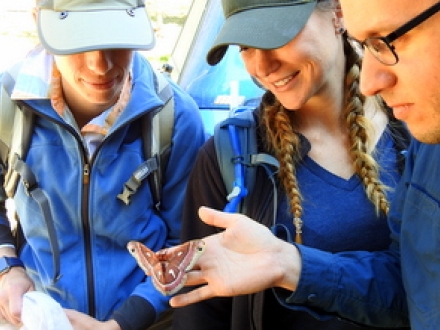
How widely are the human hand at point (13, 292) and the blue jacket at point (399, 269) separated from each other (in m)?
1.27

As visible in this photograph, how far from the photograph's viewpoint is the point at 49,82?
225 cm

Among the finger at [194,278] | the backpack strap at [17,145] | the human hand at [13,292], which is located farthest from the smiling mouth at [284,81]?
the human hand at [13,292]

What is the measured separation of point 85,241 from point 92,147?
43 centimetres

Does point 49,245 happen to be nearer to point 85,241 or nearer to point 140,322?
point 85,241

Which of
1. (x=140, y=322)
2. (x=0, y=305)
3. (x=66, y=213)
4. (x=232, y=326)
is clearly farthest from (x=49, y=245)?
(x=232, y=326)

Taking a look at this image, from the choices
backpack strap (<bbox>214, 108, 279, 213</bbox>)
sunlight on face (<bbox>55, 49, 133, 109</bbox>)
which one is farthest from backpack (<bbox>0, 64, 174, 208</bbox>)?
backpack strap (<bbox>214, 108, 279, 213</bbox>)

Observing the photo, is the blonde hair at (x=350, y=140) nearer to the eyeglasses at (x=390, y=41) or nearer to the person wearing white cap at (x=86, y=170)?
the person wearing white cap at (x=86, y=170)

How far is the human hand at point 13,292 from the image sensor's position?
2.18m

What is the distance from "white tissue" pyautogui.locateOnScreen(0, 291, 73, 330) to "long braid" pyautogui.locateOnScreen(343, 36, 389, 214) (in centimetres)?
136

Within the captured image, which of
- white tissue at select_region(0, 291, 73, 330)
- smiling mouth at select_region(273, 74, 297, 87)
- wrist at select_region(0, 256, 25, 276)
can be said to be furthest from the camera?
wrist at select_region(0, 256, 25, 276)

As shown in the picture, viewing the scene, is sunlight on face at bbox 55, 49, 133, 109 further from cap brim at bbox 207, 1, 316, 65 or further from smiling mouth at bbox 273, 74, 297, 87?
smiling mouth at bbox 273, 74, 297, 87

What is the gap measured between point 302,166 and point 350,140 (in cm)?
26

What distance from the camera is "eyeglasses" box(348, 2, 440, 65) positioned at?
117cm

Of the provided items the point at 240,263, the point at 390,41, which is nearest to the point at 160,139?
the point at 240,263
